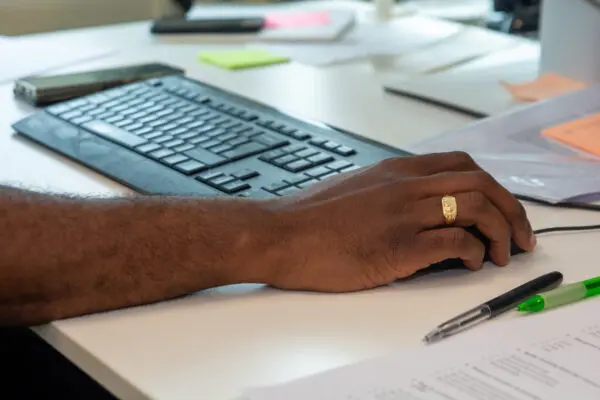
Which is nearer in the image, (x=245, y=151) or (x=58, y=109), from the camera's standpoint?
(x=245, y=151)

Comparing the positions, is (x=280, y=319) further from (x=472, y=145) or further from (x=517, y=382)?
(x=472, y=145)

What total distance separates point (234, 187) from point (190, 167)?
7 centimetres

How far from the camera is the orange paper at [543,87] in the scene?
120 centimetres

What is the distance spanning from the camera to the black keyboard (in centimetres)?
88

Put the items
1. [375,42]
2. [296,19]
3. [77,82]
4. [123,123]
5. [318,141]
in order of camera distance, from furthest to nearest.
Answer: [296,19] < [375,42] < [77,82] < [123,123] < [318,141]

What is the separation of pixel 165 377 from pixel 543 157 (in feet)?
1.77

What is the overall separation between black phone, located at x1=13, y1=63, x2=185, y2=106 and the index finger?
61 centimetres

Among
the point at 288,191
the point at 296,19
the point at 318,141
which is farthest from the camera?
the point at 296,19

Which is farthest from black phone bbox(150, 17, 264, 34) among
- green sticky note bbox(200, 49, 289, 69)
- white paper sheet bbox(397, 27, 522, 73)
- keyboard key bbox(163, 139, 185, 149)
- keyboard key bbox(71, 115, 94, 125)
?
keyboard key bbox(163, 139, 185, 149)

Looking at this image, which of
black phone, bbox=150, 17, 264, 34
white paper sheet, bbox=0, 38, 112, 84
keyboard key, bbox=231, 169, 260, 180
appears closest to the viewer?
keyboard key, bbox=231, 169, 260, 180

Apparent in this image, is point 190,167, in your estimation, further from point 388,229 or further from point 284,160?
point 388,229

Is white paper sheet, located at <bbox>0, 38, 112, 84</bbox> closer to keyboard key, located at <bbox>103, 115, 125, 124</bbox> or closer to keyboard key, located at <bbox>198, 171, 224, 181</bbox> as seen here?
keyboard key, located at <bbox>103, 115, 125, 124</bbox>

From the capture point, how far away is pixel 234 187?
0.85 m

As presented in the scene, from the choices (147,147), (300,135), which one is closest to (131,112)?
(147,147)
